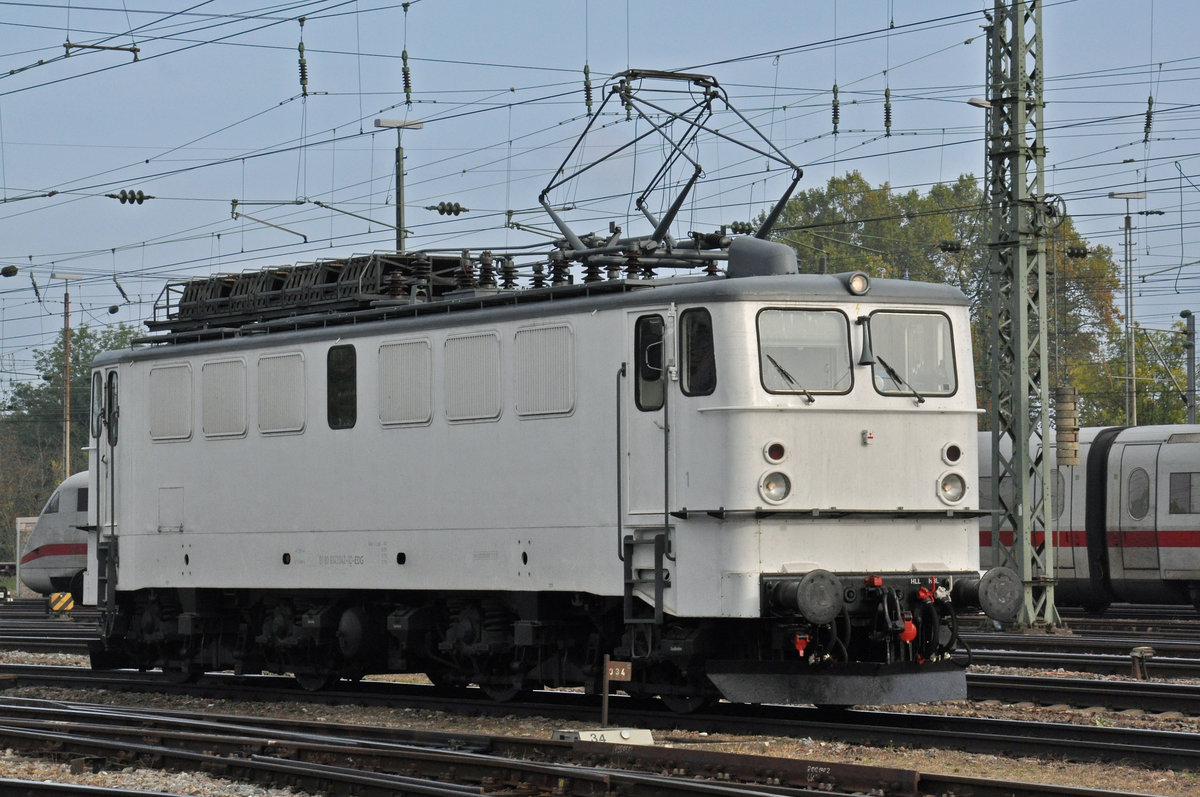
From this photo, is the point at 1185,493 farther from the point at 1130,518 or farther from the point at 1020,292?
the point at 1020,292

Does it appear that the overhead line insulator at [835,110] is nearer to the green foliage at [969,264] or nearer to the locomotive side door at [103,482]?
the locomotive side door at [103,482]

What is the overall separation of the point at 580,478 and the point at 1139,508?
17.2m

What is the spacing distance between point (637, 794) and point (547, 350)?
206 inches

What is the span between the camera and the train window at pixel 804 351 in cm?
1388

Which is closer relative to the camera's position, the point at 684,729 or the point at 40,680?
the point at 684,729

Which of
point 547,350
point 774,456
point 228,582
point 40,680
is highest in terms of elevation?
point 547,350

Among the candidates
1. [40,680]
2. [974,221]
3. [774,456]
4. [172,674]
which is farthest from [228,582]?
[974,221]

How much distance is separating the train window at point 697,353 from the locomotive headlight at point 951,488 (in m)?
2.14

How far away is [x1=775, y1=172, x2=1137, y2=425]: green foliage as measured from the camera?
7525 centimetres

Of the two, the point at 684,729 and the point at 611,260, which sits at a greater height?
the point at 611,260

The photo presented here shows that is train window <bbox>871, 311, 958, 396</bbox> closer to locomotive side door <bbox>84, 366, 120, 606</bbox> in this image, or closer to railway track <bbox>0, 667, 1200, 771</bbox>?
railway track <bbox>0, 667, 1200, 771</bbox>

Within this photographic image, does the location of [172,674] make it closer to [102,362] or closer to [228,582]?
[228,582]

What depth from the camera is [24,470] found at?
7988 centimetres

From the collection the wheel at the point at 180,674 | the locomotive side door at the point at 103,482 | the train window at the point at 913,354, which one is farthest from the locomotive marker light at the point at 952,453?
the locomotive side door at the point at 103,482
